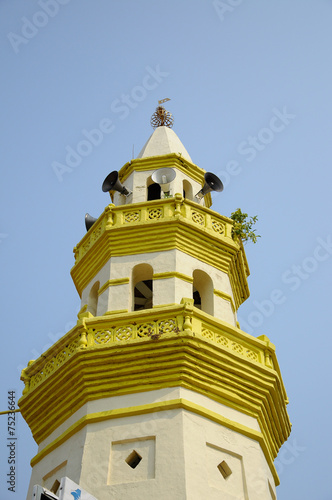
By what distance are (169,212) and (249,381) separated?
4.54 meters

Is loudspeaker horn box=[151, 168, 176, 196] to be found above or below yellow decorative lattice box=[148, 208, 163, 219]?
above

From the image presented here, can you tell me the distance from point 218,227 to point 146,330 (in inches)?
171

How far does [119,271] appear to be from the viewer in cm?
1706

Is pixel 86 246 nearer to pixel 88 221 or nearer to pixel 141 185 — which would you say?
pixel 88 221

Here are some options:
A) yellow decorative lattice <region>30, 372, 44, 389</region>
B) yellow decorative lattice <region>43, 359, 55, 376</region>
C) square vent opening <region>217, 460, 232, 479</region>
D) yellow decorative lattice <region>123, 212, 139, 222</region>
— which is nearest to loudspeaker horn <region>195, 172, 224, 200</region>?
yellow decorative lattice <region>123, 212, 139, 222</region>

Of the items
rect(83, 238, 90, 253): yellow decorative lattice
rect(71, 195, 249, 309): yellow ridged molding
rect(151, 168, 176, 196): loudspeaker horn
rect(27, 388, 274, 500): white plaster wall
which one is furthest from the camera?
rect(151, 168, 176, 196): loudspeaker horn

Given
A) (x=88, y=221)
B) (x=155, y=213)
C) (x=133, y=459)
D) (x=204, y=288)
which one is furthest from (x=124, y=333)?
(x=88, y=221)

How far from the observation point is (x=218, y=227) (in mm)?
18359

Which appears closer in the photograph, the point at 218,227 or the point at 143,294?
the point at 218,227

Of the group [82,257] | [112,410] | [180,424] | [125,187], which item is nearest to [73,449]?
[112,410]

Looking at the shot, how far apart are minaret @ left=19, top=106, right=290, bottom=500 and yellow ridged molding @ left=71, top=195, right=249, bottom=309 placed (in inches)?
1.1

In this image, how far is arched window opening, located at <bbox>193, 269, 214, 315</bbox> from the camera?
55.8ft

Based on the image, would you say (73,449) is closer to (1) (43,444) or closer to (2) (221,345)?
(1) (43,444)

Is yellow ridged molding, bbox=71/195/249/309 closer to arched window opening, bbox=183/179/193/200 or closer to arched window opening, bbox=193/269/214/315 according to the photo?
arched window opening, bbox=193/269/214/315
